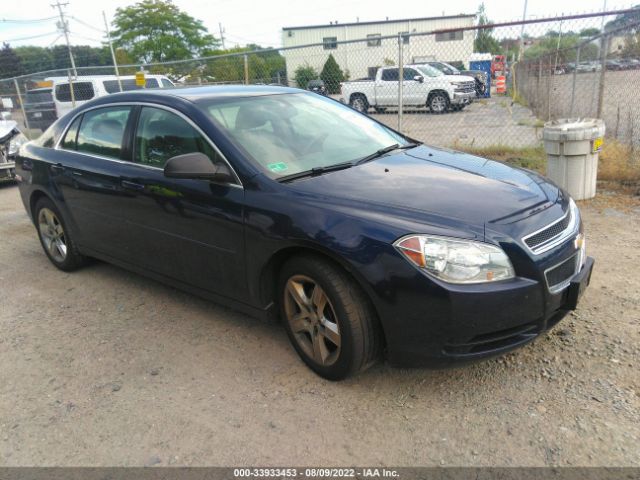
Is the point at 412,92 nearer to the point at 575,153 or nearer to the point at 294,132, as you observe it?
the point at 575,153

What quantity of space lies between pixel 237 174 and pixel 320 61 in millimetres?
15133

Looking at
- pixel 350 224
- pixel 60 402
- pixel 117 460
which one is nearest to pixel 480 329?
pixel 350 224

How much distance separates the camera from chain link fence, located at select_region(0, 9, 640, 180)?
24.6 feet

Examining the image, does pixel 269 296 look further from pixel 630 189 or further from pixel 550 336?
pixel 630 189

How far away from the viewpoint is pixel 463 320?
2.48 meters

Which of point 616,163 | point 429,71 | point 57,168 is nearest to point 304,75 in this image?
point 429,71

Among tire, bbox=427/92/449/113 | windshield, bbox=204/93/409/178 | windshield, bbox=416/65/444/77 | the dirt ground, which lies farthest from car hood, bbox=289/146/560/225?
windshield, bbox=416/65/444/77

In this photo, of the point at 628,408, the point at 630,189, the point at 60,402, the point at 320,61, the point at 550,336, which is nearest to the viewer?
the point at 628,408

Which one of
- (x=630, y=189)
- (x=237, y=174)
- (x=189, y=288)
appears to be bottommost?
(x=630, y=189)

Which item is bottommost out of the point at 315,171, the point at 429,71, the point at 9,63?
the point at 429,71

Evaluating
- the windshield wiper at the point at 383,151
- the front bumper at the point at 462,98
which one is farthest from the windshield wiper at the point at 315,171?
the front bumper at the point at 462,98

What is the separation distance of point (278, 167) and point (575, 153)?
413 centimetres

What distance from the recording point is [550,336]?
327 cm

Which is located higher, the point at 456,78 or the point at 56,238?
the point at 456,78
